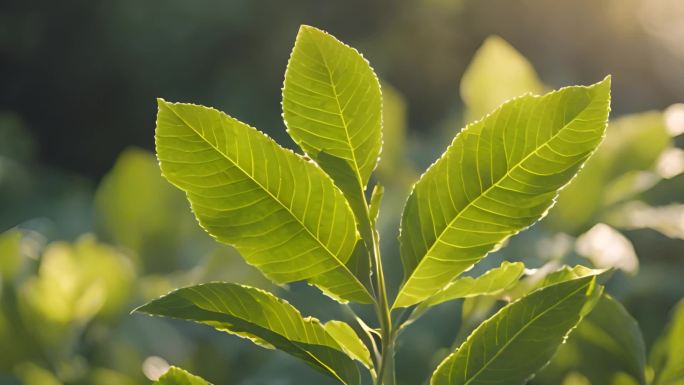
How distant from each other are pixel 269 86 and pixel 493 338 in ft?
9.55

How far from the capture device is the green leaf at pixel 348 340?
0.47 metres

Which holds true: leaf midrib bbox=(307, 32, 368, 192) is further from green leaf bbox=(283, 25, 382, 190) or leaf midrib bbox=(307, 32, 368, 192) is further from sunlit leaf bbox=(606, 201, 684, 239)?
sunlit leaf bbox=(606, 201, 684, 239)

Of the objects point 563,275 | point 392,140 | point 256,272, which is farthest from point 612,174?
point 563,275

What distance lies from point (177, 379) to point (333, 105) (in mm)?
157

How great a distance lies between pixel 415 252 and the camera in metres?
0.44

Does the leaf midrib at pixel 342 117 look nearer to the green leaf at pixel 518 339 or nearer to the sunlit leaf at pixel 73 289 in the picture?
the green leaf at pixel 518 339

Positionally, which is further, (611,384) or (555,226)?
(555,226)

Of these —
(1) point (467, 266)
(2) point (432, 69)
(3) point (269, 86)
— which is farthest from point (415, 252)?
(2) point (432, 69)

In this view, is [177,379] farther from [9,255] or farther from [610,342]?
[9,255]

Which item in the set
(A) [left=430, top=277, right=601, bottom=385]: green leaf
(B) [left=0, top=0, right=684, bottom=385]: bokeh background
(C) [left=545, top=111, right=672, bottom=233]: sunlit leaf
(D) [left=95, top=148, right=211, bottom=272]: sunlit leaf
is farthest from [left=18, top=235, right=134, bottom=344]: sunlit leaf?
(A) [left=430, top=277, right=601, bottom=385]: green leaf

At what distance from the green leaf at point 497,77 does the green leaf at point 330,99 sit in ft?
1.79

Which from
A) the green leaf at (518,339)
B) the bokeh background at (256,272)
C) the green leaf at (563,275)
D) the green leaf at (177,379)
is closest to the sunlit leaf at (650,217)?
the bokeh background at (256,272)

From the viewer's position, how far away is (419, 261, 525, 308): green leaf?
460 mm

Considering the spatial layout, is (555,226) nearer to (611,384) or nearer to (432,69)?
(611,384)
